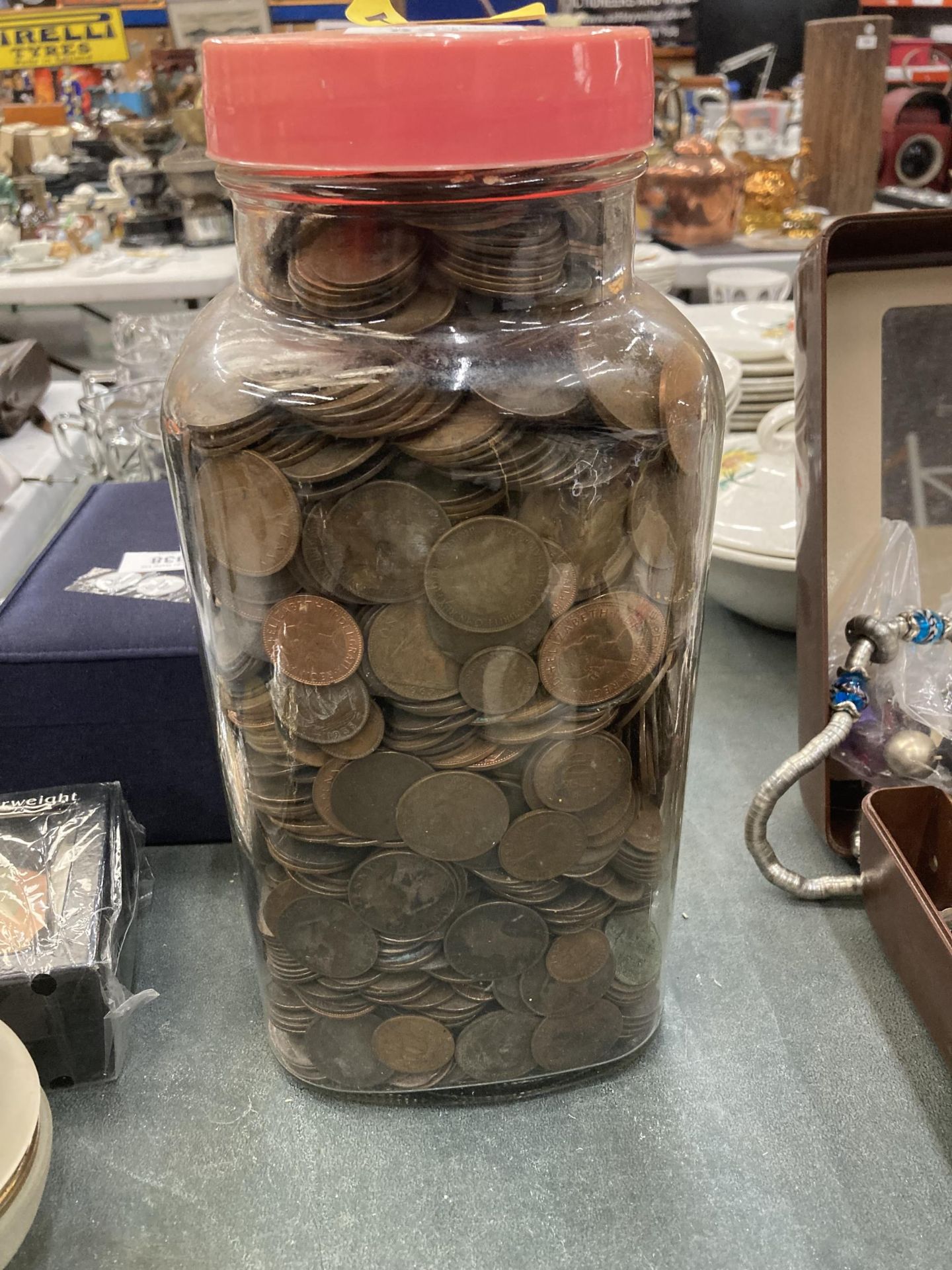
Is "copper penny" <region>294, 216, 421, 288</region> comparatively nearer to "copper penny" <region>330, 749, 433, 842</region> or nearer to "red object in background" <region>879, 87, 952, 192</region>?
"copper penny" <region>330, 749, 433, 842</region>

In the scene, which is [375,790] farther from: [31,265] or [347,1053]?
[31,265]

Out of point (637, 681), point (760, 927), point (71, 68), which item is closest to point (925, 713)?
point (760, 927)

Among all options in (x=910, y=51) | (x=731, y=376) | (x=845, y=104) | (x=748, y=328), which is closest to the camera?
(x=731, y=376)

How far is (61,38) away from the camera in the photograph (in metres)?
1.95

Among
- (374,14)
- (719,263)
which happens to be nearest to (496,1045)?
(374,14)

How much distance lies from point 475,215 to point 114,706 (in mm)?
396

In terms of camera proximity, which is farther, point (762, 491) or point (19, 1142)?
point (762, 491)

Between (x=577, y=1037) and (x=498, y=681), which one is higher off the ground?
(x=498, y=681)

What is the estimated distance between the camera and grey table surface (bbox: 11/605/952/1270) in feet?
1.41

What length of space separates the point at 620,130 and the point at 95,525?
54cm

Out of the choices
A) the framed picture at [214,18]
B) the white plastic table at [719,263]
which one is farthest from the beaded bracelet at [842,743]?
the framed picture at [214,18]

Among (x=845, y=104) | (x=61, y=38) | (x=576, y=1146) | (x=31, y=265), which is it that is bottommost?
(x=576, y=1146)

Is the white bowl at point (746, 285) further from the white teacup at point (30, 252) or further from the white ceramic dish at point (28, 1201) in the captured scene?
the white ceramic dish at point (28, 1201)

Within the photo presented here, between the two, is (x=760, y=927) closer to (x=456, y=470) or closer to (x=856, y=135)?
(x=456, y=470)
